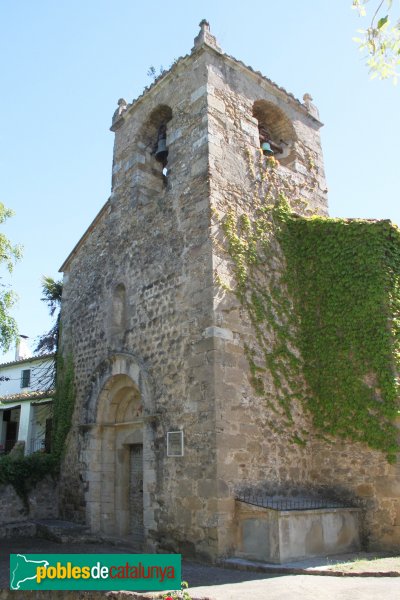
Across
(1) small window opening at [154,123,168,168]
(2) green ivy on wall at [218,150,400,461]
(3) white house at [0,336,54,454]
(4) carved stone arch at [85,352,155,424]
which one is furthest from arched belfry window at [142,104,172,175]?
(3) white house at [0,336,54,454]

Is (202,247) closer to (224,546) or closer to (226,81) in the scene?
(226,81)

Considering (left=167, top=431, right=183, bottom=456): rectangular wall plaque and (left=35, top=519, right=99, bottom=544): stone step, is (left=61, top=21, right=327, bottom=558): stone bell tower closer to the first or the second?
(left=167, top=431, right=183, bottom=456): rectangular wall plaque

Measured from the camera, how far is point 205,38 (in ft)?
34.4

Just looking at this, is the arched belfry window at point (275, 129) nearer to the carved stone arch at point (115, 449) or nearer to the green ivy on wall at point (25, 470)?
the carved stone arch at point (115, 449)

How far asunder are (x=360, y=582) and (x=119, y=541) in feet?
Answer: 17.2

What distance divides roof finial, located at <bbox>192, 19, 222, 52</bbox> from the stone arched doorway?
640 centimetres

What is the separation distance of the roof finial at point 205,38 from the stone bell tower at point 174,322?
3cm

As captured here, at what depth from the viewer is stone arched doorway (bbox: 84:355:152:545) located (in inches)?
406

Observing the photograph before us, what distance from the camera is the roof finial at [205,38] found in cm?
1048

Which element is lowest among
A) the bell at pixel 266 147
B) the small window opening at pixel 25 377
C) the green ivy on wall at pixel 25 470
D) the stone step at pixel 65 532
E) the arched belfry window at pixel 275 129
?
the stone step at pixel 65 532

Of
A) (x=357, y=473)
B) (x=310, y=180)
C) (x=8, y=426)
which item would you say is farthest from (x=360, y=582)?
(x=8, y=426)

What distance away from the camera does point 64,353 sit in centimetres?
1301

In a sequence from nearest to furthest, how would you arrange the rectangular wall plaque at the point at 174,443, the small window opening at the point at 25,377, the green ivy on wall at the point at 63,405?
the rectangular wall plaque at the point at 174,443 < the green ivy on wall at the point at 63,405 < the small window opening at the point at 25,377

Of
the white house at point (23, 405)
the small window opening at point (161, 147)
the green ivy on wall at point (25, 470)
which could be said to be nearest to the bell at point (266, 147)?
the small window opening at point (161, 147)
